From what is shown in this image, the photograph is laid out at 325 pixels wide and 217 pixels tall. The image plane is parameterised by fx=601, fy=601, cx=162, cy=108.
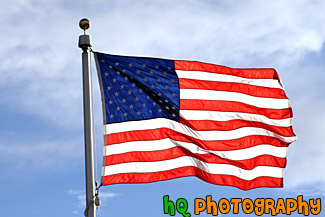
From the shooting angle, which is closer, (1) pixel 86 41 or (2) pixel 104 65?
(1) pixel 86 41

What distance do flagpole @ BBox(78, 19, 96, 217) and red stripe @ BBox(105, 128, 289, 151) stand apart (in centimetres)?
97

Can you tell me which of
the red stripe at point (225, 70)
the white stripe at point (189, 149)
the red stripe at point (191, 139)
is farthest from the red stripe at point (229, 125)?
the red stripe at point (225, 70)

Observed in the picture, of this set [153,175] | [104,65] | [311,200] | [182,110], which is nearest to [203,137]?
[182,110]

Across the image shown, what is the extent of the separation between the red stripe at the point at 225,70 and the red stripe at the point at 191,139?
5.51 feet

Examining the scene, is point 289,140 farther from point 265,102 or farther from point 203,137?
point 203,137

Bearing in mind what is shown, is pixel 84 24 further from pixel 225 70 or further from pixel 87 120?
pixel 225 70

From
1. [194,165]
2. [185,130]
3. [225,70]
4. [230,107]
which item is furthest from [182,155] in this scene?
[225,70]

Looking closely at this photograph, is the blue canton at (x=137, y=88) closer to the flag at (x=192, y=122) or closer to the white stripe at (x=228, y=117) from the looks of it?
the flag at (x=192, y=122)

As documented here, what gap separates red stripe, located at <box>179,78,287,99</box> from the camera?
1537 centimetres

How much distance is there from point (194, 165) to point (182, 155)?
42 cm

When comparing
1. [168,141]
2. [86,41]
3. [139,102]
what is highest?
[86,41]

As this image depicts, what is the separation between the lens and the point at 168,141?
14.4 m

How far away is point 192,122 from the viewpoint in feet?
49.2

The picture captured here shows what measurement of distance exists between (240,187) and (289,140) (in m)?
2.02
